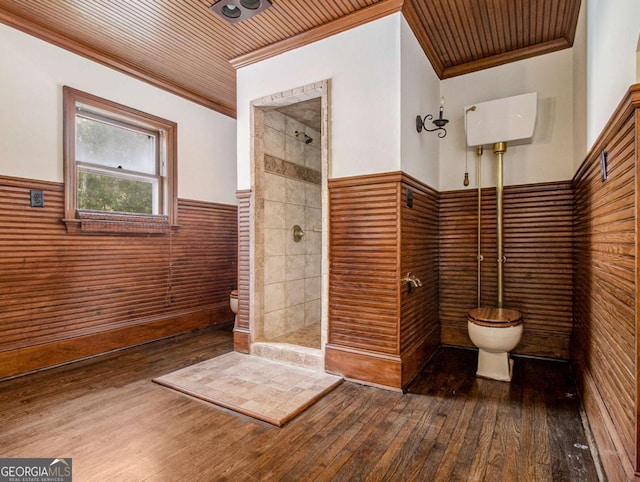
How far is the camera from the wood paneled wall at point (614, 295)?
1258 millimetres

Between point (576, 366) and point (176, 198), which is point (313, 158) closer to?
point (176, 198)

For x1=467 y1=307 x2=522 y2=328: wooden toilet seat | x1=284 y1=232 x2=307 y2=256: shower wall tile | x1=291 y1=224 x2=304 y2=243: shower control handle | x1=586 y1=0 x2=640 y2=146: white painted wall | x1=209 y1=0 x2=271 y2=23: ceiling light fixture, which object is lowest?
x1=467 y1=307 x2=522 y2=328: wooden toilet seat

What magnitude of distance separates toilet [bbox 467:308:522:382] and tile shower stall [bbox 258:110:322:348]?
1319mm

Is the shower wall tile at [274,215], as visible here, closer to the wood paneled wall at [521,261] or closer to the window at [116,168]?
the window at [116,168]

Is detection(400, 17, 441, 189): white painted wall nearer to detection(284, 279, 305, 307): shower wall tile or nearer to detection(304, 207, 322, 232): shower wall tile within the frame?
detection(304, 207, 322, 232): shower wall tile

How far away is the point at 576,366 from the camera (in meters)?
2.53

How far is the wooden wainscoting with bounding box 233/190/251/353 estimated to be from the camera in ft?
10.4

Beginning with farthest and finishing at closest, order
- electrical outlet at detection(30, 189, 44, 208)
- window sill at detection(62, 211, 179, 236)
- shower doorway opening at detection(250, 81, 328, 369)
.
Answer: window sill at detection(62, 211, 179, 236), shower doorway opening at detection(250, 81, 328, 369), electrical outlet at detection(30, 189, 44, 208)

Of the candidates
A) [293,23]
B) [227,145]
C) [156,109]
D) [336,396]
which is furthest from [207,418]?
[227,145]

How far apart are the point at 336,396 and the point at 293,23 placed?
2756 millimetres

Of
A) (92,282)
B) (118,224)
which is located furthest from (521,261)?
(92,282)

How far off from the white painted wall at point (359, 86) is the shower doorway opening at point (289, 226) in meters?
0.11

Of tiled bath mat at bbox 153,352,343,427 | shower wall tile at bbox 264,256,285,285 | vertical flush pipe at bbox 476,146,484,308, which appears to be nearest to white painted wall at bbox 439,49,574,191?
vertical flush pipe at bbox 476,146,484,308

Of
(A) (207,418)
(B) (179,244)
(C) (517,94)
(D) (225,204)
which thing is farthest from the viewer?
(D) (225,204)
